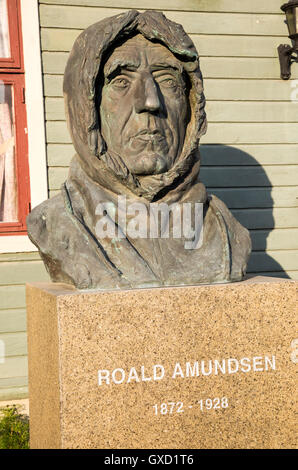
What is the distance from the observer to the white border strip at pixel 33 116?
477 centimetres

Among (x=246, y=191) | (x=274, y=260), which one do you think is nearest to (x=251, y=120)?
(x=246, y=191)

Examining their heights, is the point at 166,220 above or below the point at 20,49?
below

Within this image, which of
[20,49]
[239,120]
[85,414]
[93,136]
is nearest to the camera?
[85,414]

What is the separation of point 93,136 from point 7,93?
2.07 m

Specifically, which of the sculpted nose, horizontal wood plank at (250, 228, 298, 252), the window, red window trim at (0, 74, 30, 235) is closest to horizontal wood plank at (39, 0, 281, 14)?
the window

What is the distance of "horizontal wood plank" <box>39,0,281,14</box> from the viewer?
195 inches

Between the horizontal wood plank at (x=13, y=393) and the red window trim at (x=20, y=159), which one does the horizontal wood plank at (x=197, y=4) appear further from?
the horizontal wood plank at (x=13, y=393)

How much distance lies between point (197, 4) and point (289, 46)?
843 mm

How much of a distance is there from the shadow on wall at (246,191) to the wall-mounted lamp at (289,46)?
77 centimetres

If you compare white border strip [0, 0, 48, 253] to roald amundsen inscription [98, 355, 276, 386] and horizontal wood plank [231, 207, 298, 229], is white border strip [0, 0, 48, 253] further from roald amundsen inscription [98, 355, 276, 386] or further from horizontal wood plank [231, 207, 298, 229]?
roald amundsen inscription [98, 355, 276, 386]

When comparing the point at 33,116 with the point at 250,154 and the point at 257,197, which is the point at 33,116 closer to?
the point at 250,154
